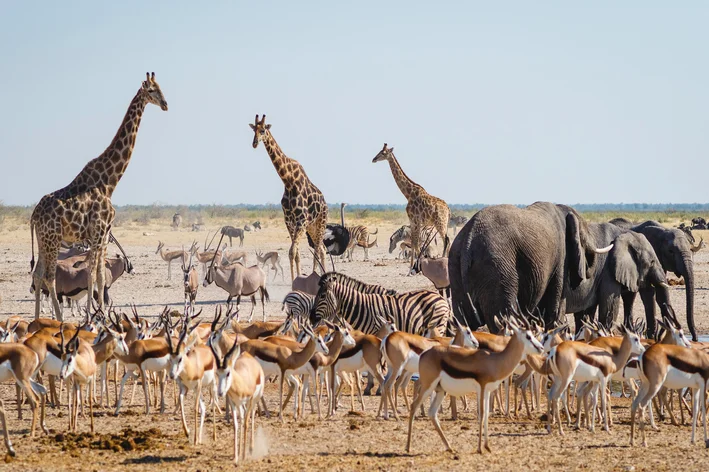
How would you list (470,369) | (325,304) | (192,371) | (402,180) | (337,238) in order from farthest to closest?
(337,238) → (402,180) → (325,304) → (192,371) → (470,369)

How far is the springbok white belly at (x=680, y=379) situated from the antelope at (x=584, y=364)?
2.27 feet

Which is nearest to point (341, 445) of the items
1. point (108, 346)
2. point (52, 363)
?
point (108, 346)

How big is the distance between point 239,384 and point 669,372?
427 cm

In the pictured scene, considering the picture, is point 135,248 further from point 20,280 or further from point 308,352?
point 308,352

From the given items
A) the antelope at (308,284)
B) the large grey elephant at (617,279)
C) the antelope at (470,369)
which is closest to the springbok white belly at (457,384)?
the antelope at (470,369)

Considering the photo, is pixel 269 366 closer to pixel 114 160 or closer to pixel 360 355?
pixel 360 355

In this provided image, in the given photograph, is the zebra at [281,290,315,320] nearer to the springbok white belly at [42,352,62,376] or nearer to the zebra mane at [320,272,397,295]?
the zebra mane at [320,272,397,295]

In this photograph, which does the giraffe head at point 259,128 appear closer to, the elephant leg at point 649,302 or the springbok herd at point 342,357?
the springbok herd at point 342,357

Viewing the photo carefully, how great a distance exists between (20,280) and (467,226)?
58.1 ft

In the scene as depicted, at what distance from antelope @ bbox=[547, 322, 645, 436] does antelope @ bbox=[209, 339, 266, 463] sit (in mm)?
3076

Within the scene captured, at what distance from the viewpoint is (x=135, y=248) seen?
43375 millimetres

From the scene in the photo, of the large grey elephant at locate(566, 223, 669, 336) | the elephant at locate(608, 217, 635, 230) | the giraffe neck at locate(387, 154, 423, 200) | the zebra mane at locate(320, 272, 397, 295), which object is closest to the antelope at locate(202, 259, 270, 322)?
the giraffe neck at locate(387, 154, 423, 200)

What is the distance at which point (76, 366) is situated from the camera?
35.3 ft

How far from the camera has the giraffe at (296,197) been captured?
811 inches
